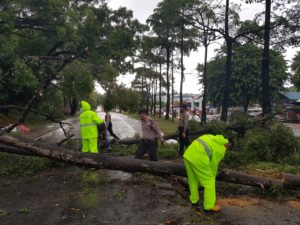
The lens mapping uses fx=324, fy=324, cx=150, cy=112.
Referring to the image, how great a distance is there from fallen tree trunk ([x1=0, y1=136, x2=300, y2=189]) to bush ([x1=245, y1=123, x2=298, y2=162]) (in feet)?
11.1

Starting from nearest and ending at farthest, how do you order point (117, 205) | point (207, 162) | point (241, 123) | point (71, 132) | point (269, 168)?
1. point (207, 162)
2. point (117, 205)
3. point (269, 168)
4. point (241, 123)
5. point (71, 132)

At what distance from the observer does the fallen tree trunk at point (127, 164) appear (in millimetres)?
5977

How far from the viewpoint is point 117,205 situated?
18.0 feet

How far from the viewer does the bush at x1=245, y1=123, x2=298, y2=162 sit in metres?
9.35

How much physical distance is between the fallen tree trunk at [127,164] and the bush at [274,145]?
11.1ft

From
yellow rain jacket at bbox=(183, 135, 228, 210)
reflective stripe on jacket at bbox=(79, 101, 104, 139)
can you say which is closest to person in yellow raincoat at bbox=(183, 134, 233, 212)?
yellow rain jacket at bbox=(183, 135, 228, 210)

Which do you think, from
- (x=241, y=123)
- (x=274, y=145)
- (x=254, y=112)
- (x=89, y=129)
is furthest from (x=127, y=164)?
(x=254, y=112)

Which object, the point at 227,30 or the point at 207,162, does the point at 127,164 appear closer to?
the point at 207,162

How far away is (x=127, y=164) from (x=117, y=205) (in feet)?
3.10

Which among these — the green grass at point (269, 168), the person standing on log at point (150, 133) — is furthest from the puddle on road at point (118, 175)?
the green grass at point (269, 168)

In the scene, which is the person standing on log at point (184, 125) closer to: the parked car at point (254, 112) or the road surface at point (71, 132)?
the road surface at point (71, 132)

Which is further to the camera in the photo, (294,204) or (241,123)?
(241,123)

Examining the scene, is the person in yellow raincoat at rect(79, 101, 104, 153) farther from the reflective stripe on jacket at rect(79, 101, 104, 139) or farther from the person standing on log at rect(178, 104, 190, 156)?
the person standing on log at rect(178, 104, 190, 156)

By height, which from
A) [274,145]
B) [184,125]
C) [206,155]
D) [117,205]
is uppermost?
[184,125]
